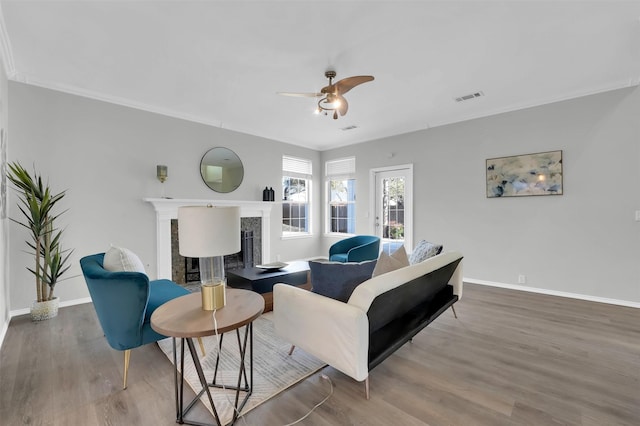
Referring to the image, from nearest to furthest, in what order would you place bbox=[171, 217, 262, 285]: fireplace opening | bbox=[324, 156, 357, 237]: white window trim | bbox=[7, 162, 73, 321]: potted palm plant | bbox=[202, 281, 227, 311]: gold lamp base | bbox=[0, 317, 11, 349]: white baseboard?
bbox=[202, 281, 227, 311]: gold lamp base → bbox=[0, 317, 11, 349]: white baseboard → bbox=[7, 162, 73, 321]: potted palm plant → bbox=[171, 217, 262, 285]: fireplace opening → bbox=[324, 156, 357, 237]: white window trim

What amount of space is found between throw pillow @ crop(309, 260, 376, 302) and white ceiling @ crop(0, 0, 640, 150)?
6.46ft

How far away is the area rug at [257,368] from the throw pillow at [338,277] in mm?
686

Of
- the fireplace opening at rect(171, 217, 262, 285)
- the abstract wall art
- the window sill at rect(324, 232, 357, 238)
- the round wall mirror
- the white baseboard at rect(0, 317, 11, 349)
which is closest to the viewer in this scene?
the white baseboard at rect(0, 317, 11, 349)

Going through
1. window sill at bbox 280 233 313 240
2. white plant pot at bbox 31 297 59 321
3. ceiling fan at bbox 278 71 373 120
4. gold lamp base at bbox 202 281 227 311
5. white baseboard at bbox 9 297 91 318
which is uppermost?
ceiling fan at bbox 278 71 373 120

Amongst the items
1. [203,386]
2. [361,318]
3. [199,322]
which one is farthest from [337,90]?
[203,386]

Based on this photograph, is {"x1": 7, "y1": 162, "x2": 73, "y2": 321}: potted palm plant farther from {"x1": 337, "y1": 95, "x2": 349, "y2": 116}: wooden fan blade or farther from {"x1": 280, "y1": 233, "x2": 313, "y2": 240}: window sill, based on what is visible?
{"x1": 280, "y1": 233, "x2": 313, "y2": 240}: window sill

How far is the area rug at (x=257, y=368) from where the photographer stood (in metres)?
1.79

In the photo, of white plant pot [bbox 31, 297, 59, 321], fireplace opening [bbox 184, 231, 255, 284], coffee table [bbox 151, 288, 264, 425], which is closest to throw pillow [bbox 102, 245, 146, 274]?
coffee table [bbox 151, 288, 264, 425]

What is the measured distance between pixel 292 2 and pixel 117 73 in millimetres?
2313

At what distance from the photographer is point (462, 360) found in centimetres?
226

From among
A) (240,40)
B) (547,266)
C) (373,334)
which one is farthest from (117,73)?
(547,266)

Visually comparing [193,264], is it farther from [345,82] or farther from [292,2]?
[292,2]

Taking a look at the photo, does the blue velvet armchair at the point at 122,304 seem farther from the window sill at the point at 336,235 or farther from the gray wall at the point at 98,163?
the window sill at the point at 336,235

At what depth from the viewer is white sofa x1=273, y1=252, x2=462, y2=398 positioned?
1670 mm
